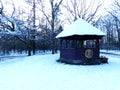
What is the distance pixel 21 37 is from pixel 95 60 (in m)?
16.4

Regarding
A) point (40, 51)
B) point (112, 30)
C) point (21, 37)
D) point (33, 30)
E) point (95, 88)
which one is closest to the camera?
point (95, 88)

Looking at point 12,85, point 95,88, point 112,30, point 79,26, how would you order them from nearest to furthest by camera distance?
1. point 95,88
2. point 12,85
3. point 79,26
4. point 112,30

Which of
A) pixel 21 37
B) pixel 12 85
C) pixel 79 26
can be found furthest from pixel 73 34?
pixel 21 37

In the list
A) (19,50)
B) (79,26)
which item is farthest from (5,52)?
(79,26)

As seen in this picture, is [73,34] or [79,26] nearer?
[73,34]

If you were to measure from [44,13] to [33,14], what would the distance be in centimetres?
190

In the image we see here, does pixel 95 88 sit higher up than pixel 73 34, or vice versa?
pixel 73 34

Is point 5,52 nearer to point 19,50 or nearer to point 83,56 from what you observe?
point 19,50

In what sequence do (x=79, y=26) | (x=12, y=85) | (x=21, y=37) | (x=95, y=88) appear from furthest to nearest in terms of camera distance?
(x=21, y=37)
(x=79, y=26)
(x=12, y=85)
(x=95, y=88)

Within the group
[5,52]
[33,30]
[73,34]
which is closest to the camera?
[73,34]

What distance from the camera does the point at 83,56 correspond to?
21.2 metres

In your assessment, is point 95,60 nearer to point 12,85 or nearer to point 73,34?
point 73,34

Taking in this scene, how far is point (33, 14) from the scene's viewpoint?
40.0 metres

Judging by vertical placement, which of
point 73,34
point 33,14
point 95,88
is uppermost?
point 33,14
